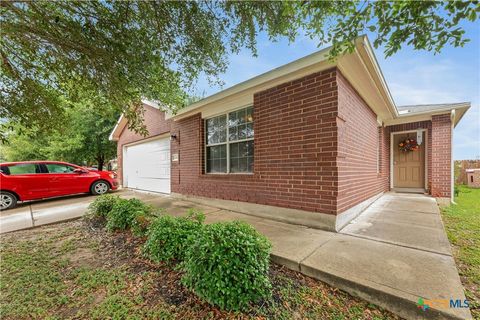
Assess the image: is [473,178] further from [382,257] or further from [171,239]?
[171,239]

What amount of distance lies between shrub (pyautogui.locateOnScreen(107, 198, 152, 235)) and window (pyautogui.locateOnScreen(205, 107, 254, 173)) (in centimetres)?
219

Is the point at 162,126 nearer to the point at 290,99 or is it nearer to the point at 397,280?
the point at 290,99

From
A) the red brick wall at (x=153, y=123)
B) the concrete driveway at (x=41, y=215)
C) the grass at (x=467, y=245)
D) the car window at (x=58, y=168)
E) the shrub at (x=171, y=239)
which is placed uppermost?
the red brick wall at (x=153, y=123)

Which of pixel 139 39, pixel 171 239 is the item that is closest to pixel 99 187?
pixel 139 39

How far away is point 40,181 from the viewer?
6.46m

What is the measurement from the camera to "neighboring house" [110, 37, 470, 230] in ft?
11.2

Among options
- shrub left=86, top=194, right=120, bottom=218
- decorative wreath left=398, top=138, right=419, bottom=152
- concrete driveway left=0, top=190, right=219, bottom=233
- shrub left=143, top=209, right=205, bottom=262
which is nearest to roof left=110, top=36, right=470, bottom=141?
decorative wreath left=398, top=138, right=419, bottom=152

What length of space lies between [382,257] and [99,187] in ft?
30.3

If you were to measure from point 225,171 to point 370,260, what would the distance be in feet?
12.0

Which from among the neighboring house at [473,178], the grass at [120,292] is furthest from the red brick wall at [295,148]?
the neighboring house at [473,178]

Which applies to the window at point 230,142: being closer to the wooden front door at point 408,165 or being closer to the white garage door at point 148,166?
the white garage door at point 148,166

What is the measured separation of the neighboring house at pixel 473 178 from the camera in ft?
35.7

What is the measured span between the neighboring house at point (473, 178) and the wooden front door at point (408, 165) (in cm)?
762

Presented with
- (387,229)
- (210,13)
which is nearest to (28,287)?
(210,13)
